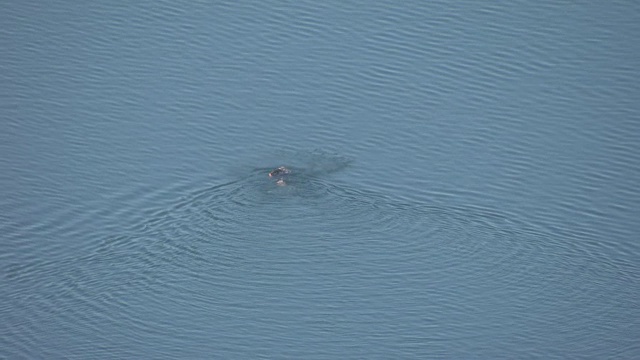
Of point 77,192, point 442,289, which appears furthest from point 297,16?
point 442,289

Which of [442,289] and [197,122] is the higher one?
[197,122]

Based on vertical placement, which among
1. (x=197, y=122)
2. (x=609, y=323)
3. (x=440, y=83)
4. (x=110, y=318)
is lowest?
(x=110, y=318)

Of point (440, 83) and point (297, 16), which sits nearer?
point (440, 83)

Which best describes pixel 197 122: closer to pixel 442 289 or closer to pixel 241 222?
pixel 241 222

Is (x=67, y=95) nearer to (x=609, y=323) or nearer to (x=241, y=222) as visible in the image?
(x=241, y=222)

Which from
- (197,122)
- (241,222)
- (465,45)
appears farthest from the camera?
(465,45)

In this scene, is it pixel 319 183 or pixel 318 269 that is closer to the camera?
pixel 318 269

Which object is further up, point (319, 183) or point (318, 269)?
point (319, 183)

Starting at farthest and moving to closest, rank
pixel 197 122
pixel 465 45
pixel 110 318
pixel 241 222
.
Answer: pixel 465 45
pixel 197 122
pixel 241 222
pixel 110 318
